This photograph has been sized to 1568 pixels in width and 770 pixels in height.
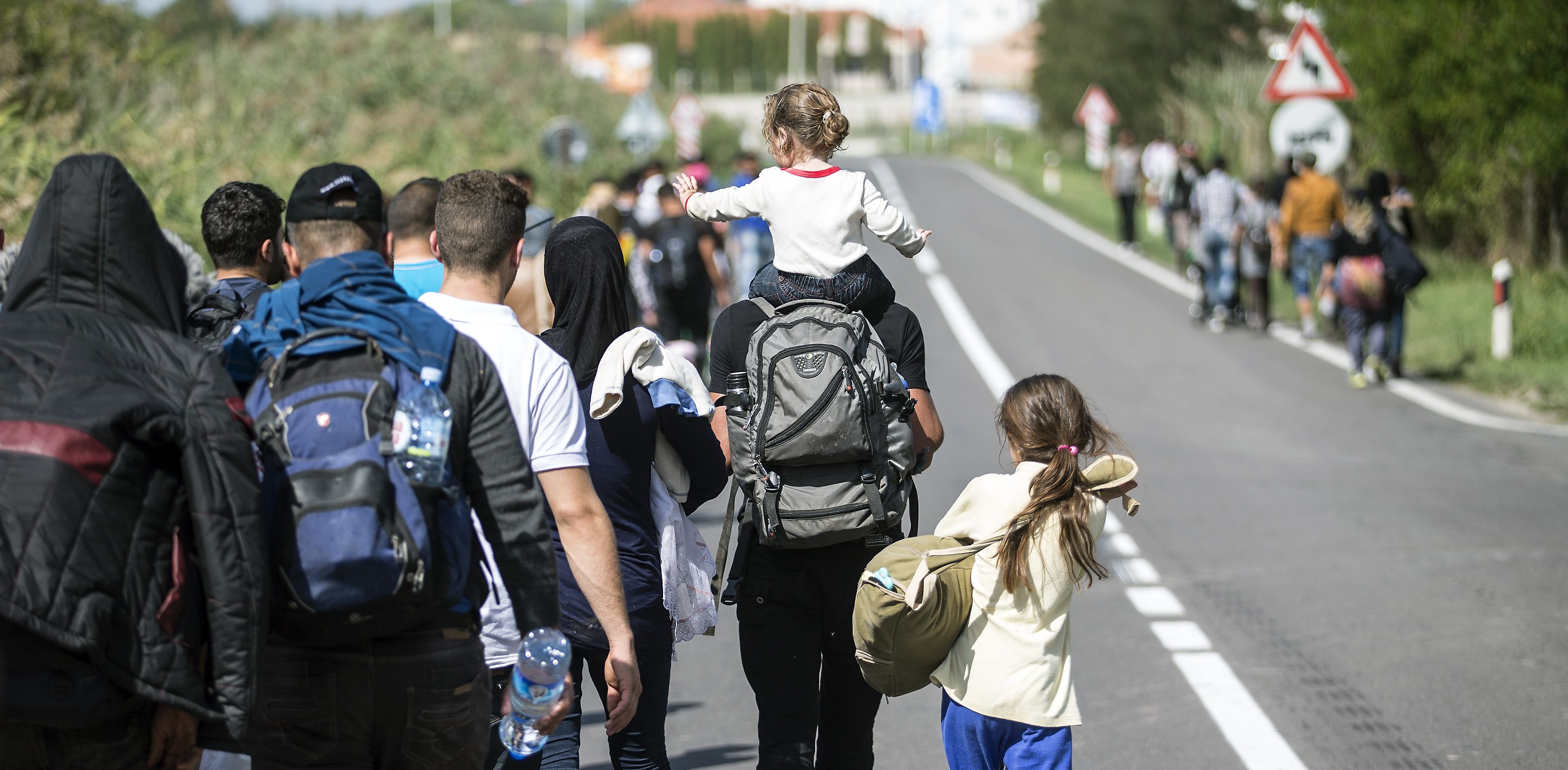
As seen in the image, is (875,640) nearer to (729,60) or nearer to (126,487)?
(126,487)

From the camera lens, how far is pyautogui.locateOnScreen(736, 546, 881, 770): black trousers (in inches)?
163

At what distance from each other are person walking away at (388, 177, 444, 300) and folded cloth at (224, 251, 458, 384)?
58.9 inches

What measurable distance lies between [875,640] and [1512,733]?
3032 millimetres

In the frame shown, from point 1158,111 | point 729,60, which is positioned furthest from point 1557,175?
point 729,60

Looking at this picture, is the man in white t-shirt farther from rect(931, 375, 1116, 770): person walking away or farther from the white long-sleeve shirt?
rect(931, 375, 1116, 770): person walking away

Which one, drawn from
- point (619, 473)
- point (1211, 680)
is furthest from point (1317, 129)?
point (619, 473)

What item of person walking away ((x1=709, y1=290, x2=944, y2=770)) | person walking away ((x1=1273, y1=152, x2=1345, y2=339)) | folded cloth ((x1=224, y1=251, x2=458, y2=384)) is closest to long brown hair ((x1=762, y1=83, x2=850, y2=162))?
person walking away ((x1=709, y1=290, x2=944, y2=770))

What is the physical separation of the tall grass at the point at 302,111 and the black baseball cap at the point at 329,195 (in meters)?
5.63

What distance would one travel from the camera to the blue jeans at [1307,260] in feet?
52.5

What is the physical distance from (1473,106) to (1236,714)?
14235mm

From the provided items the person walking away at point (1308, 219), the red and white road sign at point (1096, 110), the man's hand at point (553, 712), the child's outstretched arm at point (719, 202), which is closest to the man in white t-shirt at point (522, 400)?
the man's hand at point (553, 712)

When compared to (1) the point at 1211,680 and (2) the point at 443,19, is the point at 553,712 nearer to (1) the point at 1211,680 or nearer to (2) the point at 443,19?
(1) the point at 1211,680

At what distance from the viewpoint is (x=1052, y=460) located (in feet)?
12.7

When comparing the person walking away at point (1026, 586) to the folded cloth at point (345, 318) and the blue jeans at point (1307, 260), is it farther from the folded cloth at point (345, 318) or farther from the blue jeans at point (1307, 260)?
the blue jeans at point (1307, 260)
